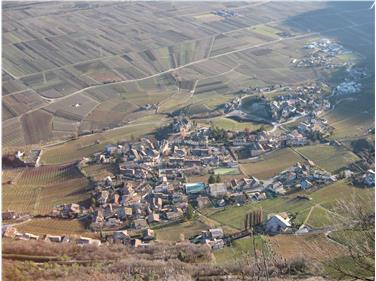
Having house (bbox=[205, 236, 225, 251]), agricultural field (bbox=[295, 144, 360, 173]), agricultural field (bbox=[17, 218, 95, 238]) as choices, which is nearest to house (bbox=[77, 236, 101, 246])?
agricultural field (bbox=[17, 218, 95, 238])

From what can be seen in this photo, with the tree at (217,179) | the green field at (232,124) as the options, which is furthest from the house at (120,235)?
the green field at (232,124)

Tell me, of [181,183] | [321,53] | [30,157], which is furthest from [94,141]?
[321,53]

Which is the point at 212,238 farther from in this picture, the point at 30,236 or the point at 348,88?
the point at 348,88

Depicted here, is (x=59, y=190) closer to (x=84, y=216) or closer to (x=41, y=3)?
(x=84, y=216)

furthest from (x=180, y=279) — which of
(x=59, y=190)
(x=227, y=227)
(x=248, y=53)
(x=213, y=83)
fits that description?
(x=248, y=53)

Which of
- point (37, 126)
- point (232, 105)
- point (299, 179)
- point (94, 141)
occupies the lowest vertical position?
point (37, 126)
